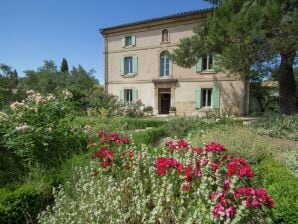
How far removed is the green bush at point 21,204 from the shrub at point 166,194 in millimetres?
314

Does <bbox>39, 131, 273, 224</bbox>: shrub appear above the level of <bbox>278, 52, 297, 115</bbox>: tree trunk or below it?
below

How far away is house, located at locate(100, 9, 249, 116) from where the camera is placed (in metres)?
17.1

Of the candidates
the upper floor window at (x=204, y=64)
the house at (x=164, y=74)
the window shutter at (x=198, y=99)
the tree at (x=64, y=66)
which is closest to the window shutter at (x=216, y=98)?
the house at (x=164, y=74)

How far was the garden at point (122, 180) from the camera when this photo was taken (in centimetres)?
253

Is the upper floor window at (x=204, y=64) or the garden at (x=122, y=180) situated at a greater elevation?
the upper floor window at (x=204, y=64)

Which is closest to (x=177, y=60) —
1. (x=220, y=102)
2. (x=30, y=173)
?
(x=220, y=102)

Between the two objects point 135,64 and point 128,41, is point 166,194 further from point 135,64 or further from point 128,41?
point 128,41

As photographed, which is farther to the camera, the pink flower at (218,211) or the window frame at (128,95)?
the window frame at (128,95)

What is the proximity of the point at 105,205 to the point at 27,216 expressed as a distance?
133 cm

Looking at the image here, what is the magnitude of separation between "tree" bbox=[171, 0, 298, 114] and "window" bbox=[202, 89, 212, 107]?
6.54 metres

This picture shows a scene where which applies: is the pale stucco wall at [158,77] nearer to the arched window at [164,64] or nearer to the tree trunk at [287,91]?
the arched window at [164,64]

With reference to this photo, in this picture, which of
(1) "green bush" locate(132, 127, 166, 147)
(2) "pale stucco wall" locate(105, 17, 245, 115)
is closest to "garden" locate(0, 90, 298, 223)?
(1) "green bush" locate(132, 127, 166, 147)

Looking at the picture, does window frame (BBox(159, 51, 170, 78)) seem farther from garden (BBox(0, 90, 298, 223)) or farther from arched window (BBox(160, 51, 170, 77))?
garden (BBox(0, 90, 298, 223))

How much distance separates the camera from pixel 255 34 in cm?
880
